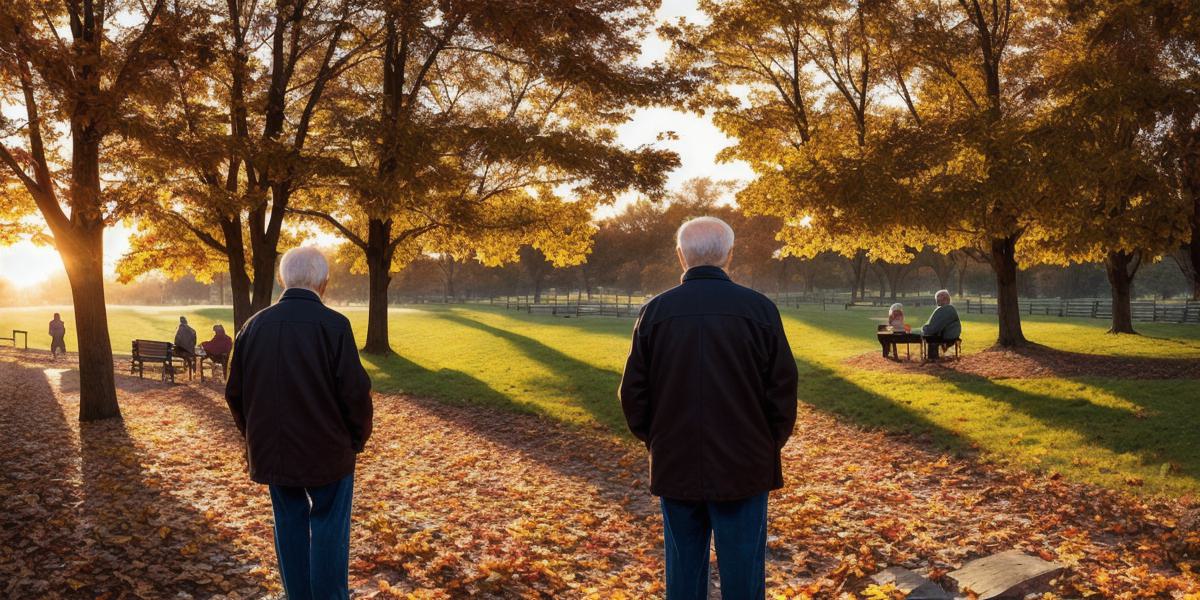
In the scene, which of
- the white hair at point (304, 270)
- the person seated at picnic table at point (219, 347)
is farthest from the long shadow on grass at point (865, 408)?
the person seated at picnic table at point (219, 347)

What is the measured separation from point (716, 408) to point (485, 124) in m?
16.5

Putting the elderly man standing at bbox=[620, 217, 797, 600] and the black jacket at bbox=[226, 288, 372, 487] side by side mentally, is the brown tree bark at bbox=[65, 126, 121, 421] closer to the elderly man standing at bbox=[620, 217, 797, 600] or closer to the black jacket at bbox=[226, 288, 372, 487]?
the black jacket at bbox=[226, 288, 372, 487]

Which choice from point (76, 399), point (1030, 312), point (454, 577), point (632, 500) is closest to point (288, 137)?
point (76, 399)

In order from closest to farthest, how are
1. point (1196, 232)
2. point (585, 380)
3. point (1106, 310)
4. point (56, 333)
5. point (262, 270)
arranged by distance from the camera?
point (1196, 232), point (262, 270), point (585, 380), point (56, 333), point (1106, 310)

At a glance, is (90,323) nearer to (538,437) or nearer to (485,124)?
(538,437)

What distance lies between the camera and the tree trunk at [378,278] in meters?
22.8

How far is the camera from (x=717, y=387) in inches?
130

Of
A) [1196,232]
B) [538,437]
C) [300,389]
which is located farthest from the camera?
[1196,232]

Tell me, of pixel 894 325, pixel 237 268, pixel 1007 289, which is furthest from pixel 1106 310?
pixel 237 268

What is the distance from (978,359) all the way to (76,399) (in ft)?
62.5

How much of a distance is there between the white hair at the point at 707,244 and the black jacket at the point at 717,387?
12cm

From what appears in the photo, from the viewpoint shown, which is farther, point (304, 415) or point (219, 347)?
point (219, 347)

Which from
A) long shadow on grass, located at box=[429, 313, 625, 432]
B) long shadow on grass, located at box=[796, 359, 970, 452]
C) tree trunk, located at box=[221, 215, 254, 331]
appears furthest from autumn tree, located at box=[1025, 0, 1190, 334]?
tree trunk, located at box=[221, 215, 254, 331]

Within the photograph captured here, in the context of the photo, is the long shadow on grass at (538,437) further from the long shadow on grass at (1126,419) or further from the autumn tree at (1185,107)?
the autumn tree at (1185,107)
